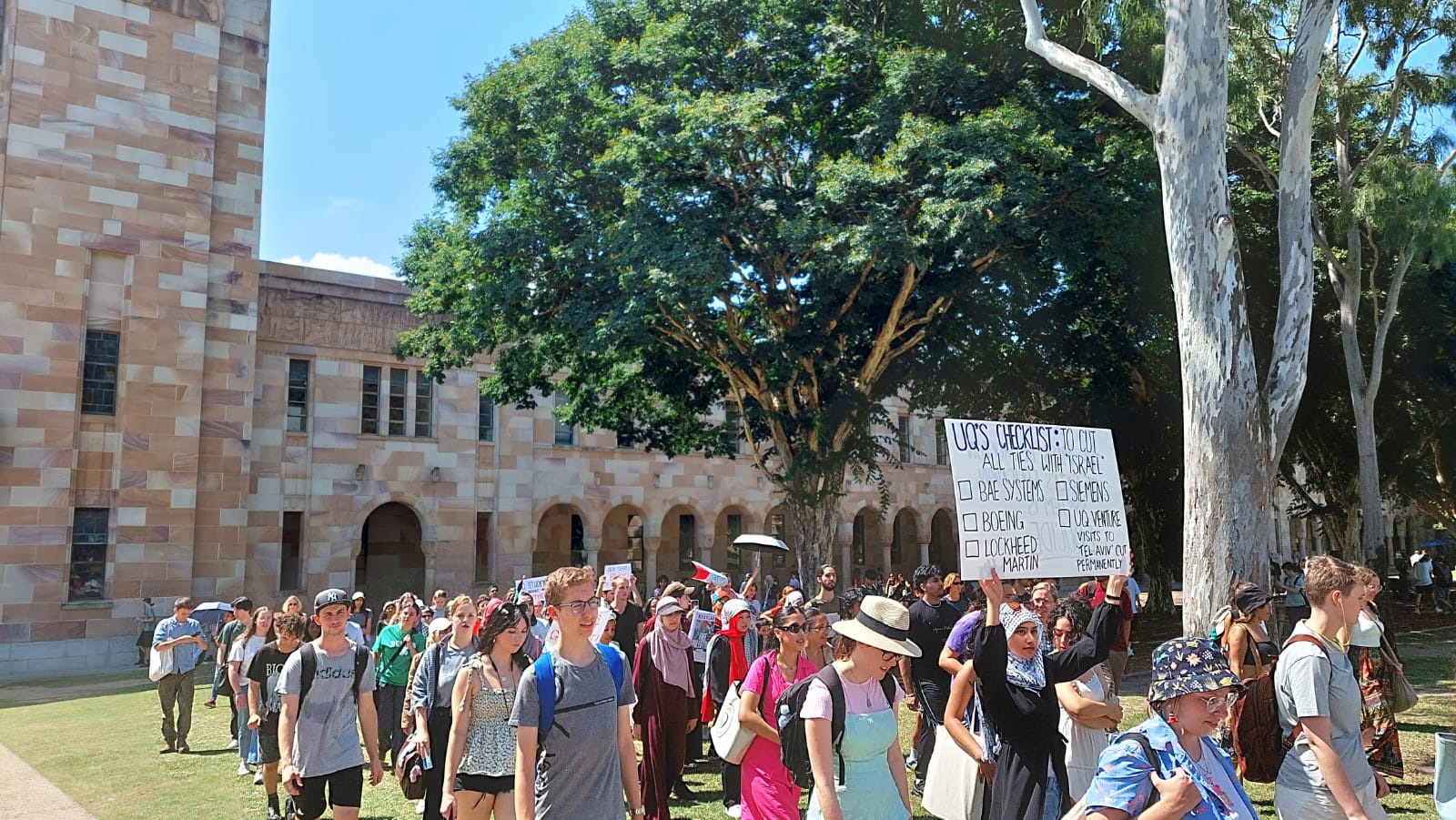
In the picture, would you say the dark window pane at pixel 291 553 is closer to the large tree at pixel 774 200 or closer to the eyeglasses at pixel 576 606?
the large tree at pixel 774 200

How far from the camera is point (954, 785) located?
5707 millimetres

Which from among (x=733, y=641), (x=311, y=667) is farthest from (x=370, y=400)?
(x=311, y=667)

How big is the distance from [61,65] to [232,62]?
4.12m

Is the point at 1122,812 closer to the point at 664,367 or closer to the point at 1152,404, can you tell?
the point at 664,367

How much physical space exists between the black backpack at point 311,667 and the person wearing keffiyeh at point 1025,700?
4.03m

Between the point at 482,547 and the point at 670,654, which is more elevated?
the point at 482,547

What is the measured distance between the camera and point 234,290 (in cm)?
2670

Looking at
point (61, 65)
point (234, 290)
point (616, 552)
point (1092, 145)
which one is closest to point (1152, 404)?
point (1092, 145)

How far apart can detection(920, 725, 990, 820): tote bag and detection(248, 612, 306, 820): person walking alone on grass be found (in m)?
4.94

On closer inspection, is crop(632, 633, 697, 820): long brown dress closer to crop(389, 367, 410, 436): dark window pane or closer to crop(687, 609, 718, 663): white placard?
crop(687, 609, 718, 663): white placard

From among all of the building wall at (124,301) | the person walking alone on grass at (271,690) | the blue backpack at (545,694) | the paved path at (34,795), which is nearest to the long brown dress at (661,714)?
the person walking alone on grass at (271,690)

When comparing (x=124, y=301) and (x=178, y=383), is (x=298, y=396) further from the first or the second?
(x=124, y=301)

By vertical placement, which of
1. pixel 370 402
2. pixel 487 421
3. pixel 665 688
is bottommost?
pixel 665 688

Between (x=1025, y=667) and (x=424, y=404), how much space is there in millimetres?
28387
